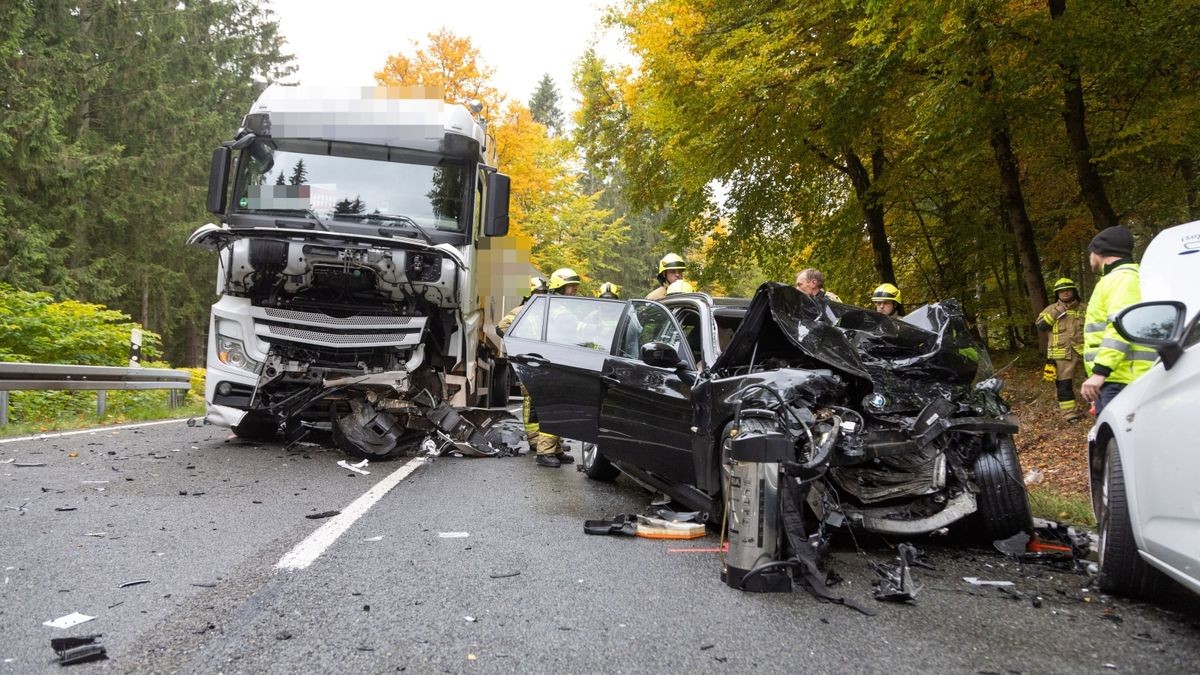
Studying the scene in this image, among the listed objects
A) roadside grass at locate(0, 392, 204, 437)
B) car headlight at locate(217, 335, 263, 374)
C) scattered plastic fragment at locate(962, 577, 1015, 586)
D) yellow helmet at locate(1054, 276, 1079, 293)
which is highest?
yellow helmet at locate(1054, 276, 1079, 293)

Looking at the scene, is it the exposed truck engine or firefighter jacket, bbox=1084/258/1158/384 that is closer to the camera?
firefighter jacket, bbox=1084/258/1158/384

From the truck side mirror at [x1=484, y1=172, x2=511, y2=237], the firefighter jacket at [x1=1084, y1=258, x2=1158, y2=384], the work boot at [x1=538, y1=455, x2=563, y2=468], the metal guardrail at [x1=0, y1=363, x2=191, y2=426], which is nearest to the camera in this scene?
the firefighter jacket at [x1=1084, y1=258, x2=1158, y2=384]

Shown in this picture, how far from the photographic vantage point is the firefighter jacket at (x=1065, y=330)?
409 inches

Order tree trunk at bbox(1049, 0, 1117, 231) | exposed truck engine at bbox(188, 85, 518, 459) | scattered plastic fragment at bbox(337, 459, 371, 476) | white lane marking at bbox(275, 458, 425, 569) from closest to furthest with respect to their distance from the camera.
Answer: white lane marking at bbox(275, 458, 425, 569), scattered plastic fragment at bbox(337, 459, 371, 476), exposed truck engine at bbox(188, 85, 518, 459), tree trunk at bbox(1049, 0, 1117, 231)

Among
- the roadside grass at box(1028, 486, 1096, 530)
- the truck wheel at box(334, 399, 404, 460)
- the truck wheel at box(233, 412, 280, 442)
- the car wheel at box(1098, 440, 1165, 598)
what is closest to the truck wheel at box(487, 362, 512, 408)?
the truck wheel at box(233, 412, 280, 442)

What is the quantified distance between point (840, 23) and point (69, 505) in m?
9.73

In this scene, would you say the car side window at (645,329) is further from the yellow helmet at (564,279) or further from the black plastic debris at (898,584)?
the yellow helmet at (564,279)

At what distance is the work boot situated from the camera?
8.15m

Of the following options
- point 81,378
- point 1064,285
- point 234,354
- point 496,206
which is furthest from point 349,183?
point 1064,285

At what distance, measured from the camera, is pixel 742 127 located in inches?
448

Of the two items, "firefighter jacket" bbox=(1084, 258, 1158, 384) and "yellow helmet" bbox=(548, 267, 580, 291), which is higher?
"yellow helmet" bbox=(548, 267, 580, 291)

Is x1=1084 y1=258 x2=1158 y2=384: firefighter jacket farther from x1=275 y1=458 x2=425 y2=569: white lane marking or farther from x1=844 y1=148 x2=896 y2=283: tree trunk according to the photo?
x1=844 y1=148 x2=896 y2=283: tree trunk

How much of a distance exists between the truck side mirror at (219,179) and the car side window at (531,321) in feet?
10.4

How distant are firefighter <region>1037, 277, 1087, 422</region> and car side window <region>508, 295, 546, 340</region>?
6886mm
